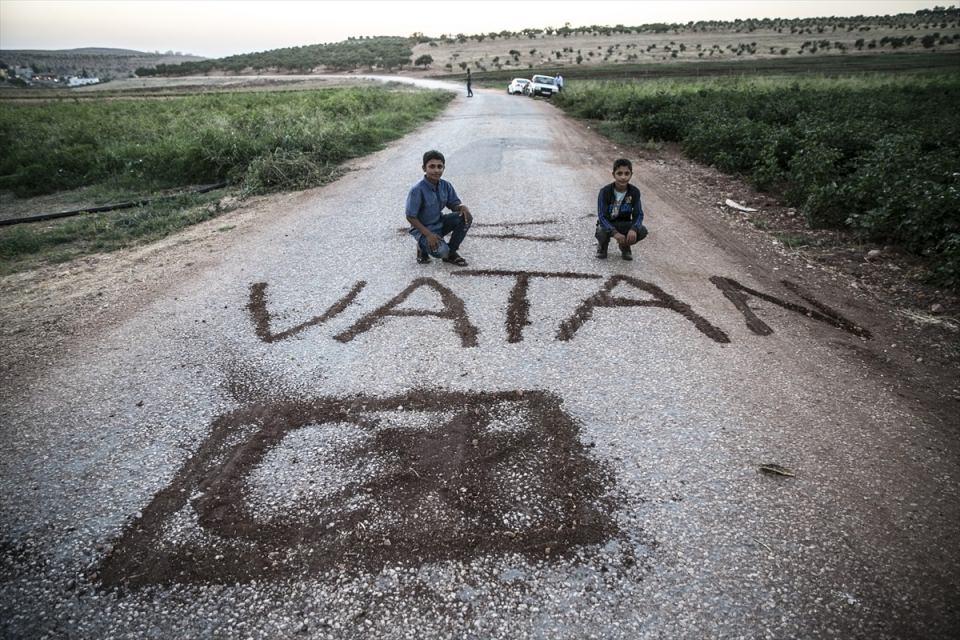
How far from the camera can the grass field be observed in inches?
297

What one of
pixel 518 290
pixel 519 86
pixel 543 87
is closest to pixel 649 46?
pixel 519 86

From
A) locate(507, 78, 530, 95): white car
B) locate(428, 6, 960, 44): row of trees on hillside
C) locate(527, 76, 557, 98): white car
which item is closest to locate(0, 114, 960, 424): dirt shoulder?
locate(527, 76, 557, 98): white car

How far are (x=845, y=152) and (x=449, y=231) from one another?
7705 mm

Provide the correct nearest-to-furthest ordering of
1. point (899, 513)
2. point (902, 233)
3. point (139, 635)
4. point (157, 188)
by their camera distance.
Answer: point (139, 635)
point (899, 513)
point (902, 233)
point (157, 188)

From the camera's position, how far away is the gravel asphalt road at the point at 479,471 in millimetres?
2232

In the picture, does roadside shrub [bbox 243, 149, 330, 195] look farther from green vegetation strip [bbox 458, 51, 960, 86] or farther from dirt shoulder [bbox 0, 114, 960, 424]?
green vegetation strip [bbox 458, 51, 960, 86]

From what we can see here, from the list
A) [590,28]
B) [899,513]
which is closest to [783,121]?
[899,513]

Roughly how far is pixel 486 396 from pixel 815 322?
130 inches

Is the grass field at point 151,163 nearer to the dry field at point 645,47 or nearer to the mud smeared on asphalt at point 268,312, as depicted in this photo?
the mud smeared on asphalt at point 268,312

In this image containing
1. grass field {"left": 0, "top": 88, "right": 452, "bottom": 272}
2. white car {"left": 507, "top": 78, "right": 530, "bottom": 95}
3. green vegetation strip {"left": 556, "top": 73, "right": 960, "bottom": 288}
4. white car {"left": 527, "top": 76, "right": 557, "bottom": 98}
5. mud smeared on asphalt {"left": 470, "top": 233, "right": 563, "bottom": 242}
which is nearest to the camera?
green vegetation strip {"left": 556, "top": 73, "right": 960, "bottom": 288}

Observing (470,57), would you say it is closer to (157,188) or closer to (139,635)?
(157,188)

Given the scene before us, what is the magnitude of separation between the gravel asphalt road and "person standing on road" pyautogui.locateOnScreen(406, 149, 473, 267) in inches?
22.4

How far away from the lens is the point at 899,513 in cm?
266

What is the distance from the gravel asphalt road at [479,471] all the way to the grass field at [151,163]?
3.66 meters
